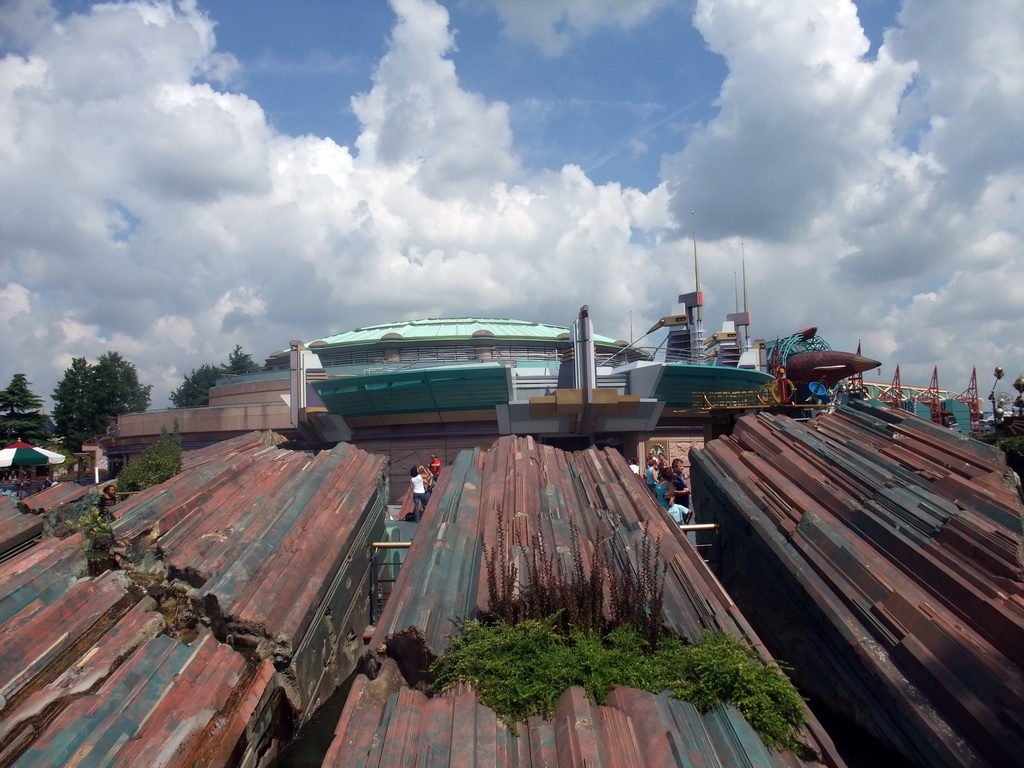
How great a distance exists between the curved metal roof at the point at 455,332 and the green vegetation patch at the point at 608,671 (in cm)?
2906

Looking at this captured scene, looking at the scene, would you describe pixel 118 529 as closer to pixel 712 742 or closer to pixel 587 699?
pixel 587 699

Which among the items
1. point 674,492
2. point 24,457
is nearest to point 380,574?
point 674,492

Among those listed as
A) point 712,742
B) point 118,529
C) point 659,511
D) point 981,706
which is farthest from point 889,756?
point 118,529

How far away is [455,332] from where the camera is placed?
116 feet

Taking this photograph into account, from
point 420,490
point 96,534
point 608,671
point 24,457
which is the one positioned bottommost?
point 24,457

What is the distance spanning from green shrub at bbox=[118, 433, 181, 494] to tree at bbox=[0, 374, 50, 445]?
2983 centimetres

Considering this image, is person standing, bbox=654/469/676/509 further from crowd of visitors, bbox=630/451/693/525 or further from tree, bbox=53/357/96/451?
tree, bbox=53/357/96/451

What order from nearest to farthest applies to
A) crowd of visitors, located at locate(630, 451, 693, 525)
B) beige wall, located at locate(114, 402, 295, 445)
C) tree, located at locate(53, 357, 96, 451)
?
crowd of visitors, located at locate(630, 451, 693, 525) → beige wall, located at locate(114, 402, 295, 445) → tree, located at locate(53, 357, 96, 451)

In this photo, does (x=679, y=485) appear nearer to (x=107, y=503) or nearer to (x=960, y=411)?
(x=107, y=503)

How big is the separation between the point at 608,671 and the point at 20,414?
40711 mm

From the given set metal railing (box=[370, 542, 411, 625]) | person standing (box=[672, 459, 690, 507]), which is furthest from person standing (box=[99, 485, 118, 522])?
person standing (box=[672, 459, 690, 507])

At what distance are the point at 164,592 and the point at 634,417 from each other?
17.6 metres

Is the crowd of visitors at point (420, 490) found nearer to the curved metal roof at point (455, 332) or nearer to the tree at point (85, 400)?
the curved metal roof at point (455, 332)

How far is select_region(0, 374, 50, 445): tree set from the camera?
33.4 metres
